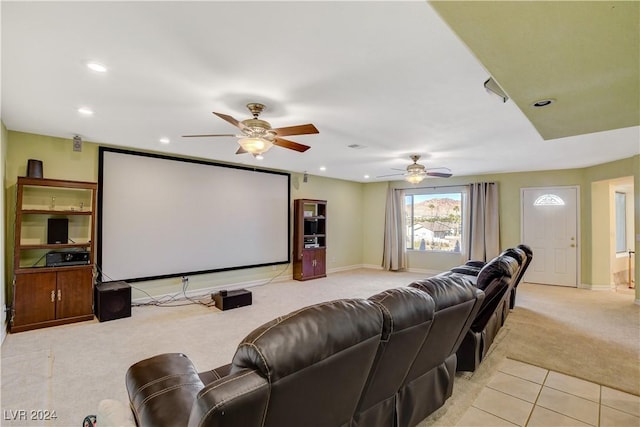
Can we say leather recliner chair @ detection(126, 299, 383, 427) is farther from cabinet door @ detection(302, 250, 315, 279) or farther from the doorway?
the doorway

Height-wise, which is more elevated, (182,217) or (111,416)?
(182,217)

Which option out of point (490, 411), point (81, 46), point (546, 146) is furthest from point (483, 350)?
point (81, 46)

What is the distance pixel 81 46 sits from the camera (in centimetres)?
202

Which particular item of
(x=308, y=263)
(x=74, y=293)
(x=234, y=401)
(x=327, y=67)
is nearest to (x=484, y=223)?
(x=308, y=263)

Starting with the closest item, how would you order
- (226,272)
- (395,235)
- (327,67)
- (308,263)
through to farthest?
(327,67)
(226,272)
(308,263)
(395,235)

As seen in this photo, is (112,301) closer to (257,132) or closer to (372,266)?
(257,132)

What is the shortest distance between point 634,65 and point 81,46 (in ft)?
10.2

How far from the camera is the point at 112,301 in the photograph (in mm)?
4059

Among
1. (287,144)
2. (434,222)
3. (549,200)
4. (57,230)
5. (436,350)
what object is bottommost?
(436,350)

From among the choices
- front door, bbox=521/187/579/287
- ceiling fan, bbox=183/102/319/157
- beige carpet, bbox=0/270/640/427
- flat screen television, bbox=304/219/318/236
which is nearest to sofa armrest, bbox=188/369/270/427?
beige carpet, bbox=0/270/640/427

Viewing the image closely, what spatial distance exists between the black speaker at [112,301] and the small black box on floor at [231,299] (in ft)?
3.94

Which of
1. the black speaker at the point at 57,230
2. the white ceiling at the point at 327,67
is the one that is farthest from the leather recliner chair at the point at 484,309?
the black speaker at the point at 57,230

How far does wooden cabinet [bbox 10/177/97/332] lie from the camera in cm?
367

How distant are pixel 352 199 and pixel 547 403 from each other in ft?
22.3
